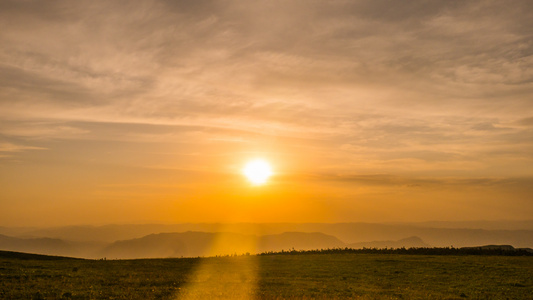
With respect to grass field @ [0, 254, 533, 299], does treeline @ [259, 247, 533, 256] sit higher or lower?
higher

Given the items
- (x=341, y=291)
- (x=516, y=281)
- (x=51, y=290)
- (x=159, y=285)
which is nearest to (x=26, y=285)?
(x=51, y=290)

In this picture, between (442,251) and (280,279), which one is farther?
(442,251)

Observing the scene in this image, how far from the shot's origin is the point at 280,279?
127 ft

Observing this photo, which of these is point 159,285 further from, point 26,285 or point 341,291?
point 341,291

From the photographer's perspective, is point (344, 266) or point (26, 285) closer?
point (26, 285)

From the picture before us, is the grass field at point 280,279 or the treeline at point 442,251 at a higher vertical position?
the treeline at point 442,251

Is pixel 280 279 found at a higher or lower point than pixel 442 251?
lower

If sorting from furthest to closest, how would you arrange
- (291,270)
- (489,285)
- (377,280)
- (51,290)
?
(291,270) < (377,280) < (489,285) < (51,290)

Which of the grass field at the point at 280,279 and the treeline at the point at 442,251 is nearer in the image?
the grass field at the point at 280,279

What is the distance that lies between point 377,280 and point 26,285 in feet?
94.3

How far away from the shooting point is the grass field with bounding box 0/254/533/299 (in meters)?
30.1

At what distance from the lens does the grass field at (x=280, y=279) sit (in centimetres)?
3008

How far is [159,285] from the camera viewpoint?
1298 inches

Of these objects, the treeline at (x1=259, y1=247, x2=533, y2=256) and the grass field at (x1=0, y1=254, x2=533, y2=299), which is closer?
the grass field at (x1=0, y1=254, x2=533, y2=299)
